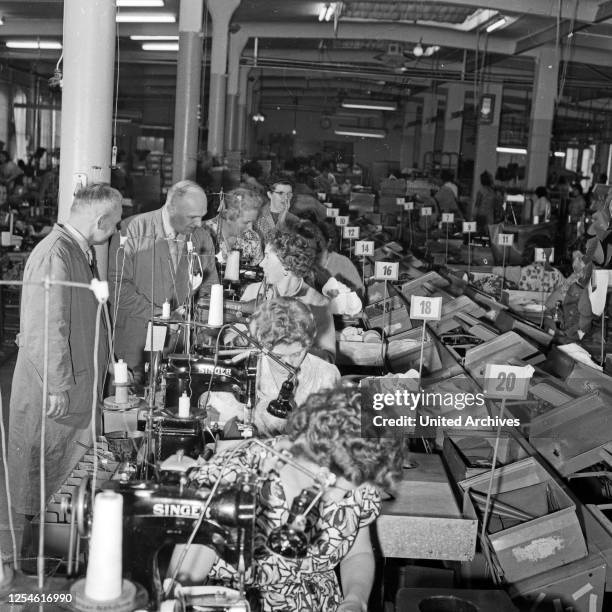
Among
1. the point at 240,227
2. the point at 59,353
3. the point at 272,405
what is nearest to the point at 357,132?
the point at 240,227

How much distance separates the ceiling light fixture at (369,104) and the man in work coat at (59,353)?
16158 mm

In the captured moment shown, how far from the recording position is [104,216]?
293 centimetres

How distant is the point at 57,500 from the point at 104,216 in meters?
1.15

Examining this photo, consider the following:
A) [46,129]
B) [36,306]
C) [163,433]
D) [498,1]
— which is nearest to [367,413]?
[163,433]

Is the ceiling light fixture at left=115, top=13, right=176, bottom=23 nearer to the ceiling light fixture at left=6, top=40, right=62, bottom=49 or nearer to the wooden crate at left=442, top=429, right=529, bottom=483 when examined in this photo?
the ceiling light fixture at left=6, top=40, right=62, bottom=49

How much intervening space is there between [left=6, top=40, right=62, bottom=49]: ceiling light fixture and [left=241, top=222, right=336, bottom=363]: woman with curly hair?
37.6ft

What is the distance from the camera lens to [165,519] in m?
1.52

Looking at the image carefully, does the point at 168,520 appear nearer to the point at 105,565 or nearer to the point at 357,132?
the point at 105,565

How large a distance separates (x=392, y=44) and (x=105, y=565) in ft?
42.2

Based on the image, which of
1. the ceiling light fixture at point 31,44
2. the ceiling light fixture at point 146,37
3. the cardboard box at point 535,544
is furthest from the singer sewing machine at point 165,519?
the ceiling light fixture at point 31,44

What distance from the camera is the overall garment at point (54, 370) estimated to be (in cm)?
283

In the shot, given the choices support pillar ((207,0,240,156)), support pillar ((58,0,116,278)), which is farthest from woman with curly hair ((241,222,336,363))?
support pillar ((207,0,240,156))

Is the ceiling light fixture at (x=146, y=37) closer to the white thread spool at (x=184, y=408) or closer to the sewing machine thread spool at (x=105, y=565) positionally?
the white thread spool at (x=184, y=408)

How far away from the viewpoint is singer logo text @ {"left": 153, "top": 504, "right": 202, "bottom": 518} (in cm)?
151
